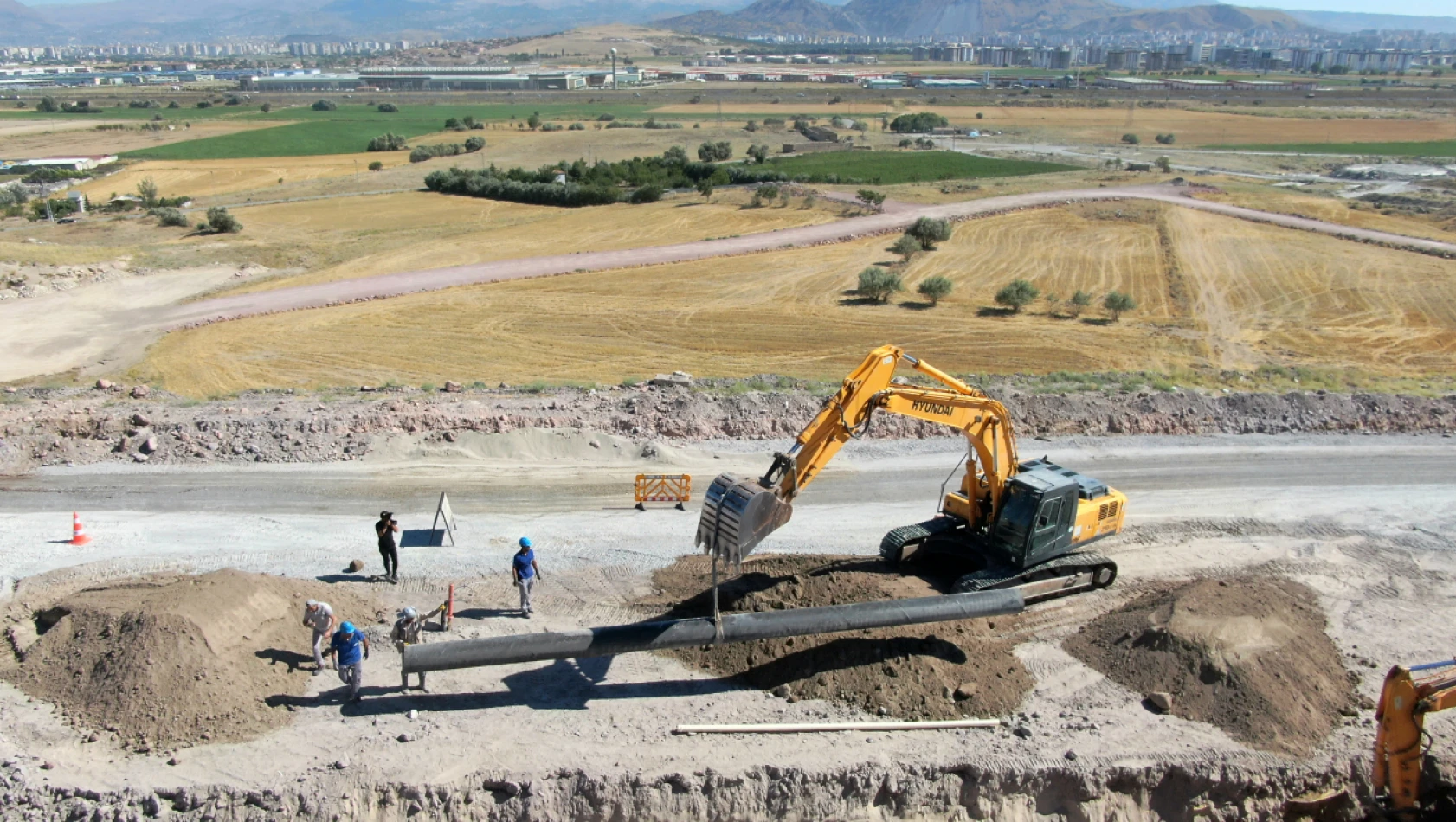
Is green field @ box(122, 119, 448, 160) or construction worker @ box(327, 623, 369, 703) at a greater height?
green field @ box(122, 119, 448, 160)

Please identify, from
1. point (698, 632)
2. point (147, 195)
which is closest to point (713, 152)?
point (147, 195)

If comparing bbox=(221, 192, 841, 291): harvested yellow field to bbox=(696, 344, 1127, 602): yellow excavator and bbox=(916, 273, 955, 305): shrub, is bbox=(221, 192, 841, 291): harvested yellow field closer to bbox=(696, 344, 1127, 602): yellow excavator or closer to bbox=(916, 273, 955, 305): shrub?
bbox=(916, 273, 955, 305): shrub

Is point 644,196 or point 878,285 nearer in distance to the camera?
point 878,285

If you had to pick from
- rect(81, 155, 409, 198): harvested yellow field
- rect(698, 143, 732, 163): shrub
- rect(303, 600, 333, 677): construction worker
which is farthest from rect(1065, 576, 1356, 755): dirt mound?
rect(81, 155, 409, 198): harvested yellow field

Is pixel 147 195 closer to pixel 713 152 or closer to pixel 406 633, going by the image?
pixel 713 152

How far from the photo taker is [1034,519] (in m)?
14.4

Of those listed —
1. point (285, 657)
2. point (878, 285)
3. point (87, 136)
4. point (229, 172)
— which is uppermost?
point (87, 136)

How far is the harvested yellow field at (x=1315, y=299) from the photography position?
3222 cm

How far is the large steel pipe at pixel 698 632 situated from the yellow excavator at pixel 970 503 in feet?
3.74

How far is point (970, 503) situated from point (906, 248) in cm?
3130

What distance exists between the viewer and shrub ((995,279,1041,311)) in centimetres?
3662

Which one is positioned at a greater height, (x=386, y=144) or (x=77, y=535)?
(x=386, y=144)

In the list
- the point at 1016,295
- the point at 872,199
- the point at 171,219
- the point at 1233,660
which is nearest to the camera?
the point at 1233,660

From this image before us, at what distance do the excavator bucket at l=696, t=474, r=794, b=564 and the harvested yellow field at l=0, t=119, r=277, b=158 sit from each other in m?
95.8
